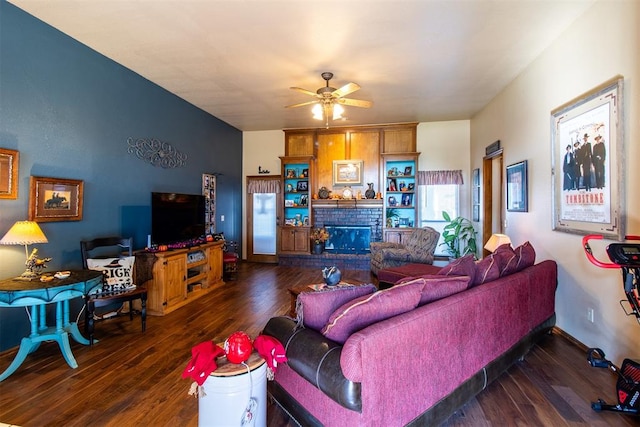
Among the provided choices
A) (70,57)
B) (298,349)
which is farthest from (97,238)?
(298,349)

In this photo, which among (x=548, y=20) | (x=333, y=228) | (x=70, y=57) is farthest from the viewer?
(x=333, y=228)

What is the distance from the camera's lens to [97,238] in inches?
141

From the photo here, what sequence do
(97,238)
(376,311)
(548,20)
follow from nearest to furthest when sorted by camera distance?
(376,311), (548,20), (97,238)

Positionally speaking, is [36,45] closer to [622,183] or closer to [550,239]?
[622,183]

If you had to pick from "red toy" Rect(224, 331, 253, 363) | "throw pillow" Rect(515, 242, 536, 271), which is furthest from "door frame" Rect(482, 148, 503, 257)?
"red toy" Rect(224, 331, 253, 363)

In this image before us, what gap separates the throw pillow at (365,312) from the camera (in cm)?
161

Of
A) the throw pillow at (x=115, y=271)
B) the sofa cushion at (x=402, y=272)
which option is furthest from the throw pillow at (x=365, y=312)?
the throw pillow at (x=115, y=271)

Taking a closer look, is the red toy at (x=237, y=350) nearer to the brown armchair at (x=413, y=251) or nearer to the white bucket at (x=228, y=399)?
the white bucket at (x=228, y=399)

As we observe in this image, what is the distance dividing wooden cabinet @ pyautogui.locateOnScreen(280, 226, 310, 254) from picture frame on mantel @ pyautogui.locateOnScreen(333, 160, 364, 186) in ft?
4.56

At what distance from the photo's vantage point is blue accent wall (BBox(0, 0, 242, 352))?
2.84m

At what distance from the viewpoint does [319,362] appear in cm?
153

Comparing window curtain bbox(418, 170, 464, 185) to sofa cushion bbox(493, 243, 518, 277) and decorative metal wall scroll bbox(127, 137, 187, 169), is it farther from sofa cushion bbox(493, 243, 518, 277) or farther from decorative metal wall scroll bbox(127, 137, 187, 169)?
decorative metal wall scroll bbox(127, 137, 187, 169)

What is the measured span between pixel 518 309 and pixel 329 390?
6.09 feet

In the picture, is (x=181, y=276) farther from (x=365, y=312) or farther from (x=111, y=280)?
(x=365, y=312)
